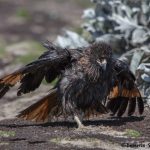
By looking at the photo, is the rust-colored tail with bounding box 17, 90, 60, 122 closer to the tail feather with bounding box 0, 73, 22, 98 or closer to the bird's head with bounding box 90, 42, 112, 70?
the tail feather with bounding box 0, 73, 22, 98

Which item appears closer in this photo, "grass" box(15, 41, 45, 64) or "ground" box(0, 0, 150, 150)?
"ground" box(0, 0, 150, 150)

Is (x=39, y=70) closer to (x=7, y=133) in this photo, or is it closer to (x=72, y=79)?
(x=72, y=79)

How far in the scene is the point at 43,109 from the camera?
1095 cm

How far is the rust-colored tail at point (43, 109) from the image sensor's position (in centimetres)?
1091

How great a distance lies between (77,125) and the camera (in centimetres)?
1071

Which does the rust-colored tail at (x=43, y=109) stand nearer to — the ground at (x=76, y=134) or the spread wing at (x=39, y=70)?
Answer: the ground at (x=76, y=134)

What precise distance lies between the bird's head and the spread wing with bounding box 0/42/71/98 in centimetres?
35

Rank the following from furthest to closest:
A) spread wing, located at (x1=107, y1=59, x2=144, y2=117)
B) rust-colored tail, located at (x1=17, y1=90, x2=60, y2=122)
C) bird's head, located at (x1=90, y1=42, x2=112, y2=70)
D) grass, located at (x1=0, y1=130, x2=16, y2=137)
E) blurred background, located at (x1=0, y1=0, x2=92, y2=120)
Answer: blurred background, located at (x1=0, y1=0, x2=92, y2=120), spread wing, located at (x1=107, y1=59, x2=144, y2=117), rust-colored tail, located at (x1=17, y1=90, x2=60, y2=122), bird's head, located at (x1=90, y1=42, x2=112, y2=70), grass, located at (x1=0, y1=130, x2=16, y2=137)

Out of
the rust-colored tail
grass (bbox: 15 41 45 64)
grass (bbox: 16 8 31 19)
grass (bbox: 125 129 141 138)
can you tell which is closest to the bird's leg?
the rust-colored tail

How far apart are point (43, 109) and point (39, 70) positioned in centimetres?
56

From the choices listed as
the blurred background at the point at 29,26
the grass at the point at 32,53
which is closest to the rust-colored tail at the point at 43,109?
the blurred background at the point at 29,26

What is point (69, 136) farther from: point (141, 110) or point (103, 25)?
point (103, 25)

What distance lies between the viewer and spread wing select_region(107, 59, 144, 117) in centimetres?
1152

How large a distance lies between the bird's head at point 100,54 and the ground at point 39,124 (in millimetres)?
896
